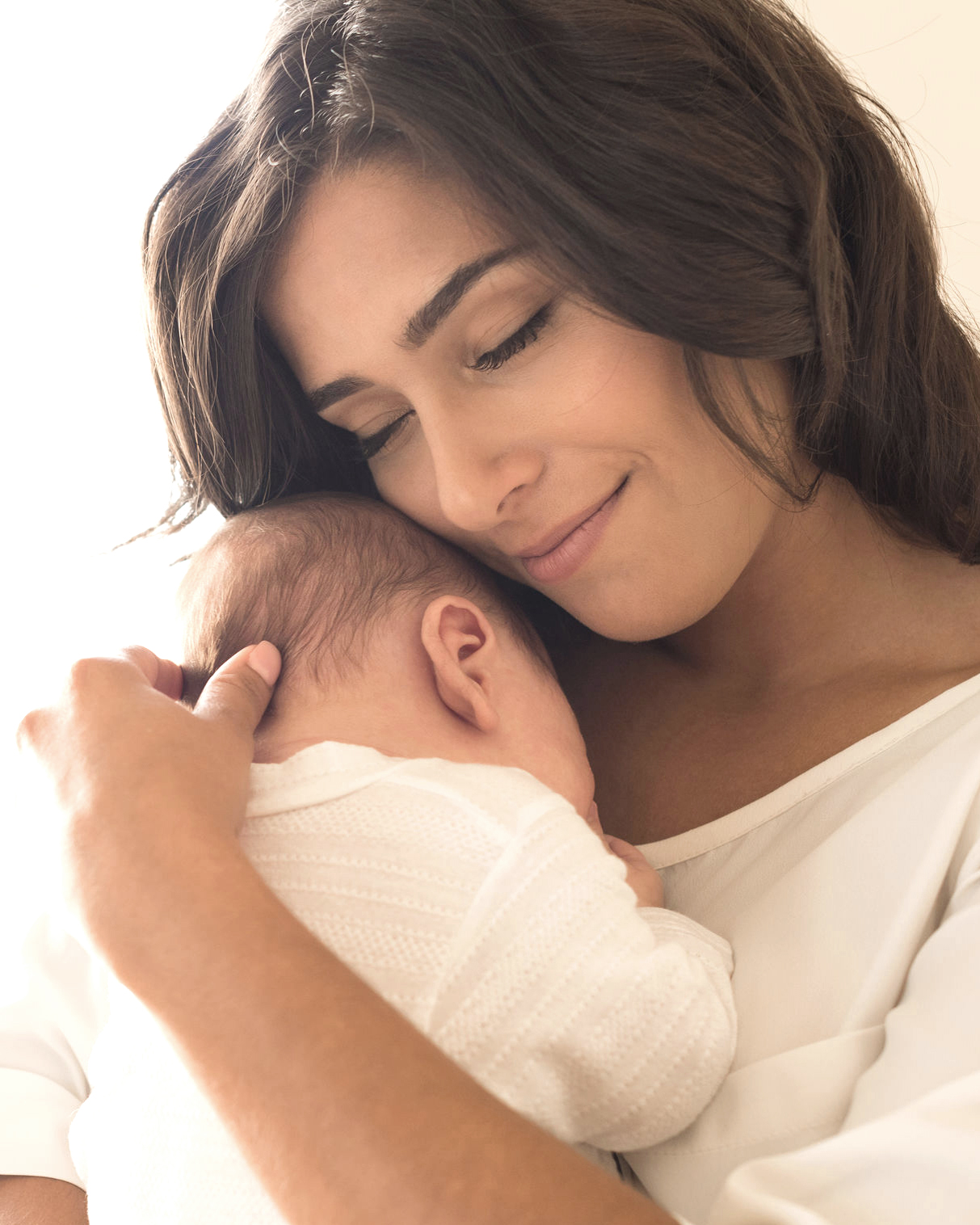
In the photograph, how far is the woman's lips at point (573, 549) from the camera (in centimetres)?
122

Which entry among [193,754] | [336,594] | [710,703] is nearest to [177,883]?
[193,754]

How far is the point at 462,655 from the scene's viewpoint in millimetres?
1188

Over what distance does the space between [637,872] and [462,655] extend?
330 mm

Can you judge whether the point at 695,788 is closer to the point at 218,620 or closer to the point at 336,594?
the point at 336,594

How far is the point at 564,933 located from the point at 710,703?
696 millimetres

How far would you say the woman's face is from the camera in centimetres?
113

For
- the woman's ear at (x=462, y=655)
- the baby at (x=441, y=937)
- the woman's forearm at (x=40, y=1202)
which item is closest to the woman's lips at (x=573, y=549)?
the woman's ear at (x=462, y=655)

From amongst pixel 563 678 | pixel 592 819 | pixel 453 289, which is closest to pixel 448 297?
pixel 453 289

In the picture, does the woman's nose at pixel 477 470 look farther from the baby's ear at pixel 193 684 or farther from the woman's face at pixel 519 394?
the baby's ear at pixel 193 684

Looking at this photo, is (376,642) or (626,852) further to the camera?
(626,852)

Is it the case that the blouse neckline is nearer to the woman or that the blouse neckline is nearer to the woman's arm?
the woman

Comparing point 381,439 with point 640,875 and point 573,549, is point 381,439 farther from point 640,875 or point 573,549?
point 640,875

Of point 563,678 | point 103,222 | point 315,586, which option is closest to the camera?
point 315,586

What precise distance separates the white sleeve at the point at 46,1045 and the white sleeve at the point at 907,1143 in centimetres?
87
